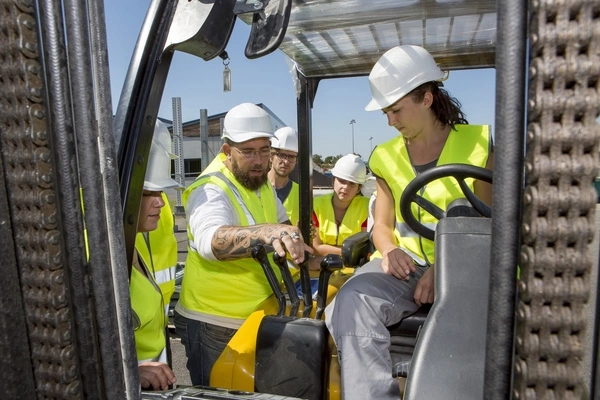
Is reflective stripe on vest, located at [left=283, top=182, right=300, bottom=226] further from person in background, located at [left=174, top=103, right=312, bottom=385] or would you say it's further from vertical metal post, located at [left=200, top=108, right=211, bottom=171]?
vertical metal post, located at [left=200, top=108, right=211, bottom=171]

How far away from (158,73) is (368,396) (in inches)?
48.9

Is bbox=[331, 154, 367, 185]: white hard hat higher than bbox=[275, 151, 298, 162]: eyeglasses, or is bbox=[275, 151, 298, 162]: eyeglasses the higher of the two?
bbox=[275, 151, 298, 162]: eyeglasses

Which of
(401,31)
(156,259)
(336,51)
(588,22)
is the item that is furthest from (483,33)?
(588,22)

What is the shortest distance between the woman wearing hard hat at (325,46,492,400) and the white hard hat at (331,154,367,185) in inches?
103

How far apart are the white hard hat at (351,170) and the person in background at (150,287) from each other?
10.4ft

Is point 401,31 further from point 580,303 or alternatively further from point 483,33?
point 580,303

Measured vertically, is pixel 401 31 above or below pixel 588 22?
above

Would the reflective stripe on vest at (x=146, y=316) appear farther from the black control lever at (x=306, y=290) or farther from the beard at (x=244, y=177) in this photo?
the beard at (x=244, y=177)

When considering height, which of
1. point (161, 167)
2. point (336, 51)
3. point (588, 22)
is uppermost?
point (336, 51)

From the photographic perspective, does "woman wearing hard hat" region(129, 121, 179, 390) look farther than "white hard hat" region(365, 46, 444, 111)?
No

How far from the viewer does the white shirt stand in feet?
8.14

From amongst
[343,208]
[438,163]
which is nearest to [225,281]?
[438,163]

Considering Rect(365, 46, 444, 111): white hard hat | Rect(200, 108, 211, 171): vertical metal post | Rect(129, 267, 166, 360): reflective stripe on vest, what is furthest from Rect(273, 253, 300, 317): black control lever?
Rect(200, 108, 211, 171): vertical metal post

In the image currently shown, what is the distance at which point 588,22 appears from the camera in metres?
0.60
